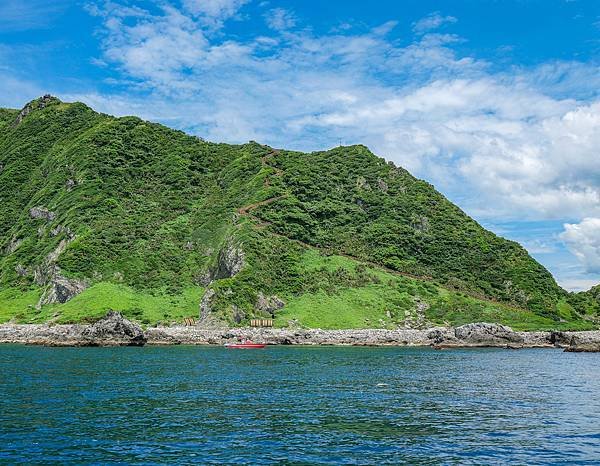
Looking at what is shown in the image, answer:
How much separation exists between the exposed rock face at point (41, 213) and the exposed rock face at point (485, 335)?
141 m

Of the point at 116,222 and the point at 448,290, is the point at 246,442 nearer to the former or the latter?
the point at 448,290

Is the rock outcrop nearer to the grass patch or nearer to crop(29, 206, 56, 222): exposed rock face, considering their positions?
the grass patch

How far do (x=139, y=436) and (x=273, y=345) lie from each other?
78.7 meters

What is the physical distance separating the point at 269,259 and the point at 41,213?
94.4 metres

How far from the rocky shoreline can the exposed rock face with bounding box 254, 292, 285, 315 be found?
498 inches

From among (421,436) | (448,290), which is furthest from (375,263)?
(421,436)

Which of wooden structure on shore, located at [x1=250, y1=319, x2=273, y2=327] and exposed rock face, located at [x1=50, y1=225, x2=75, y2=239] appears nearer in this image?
wooden structure on shore, located at [x1=250, y1=319, x2=273, y2=327]

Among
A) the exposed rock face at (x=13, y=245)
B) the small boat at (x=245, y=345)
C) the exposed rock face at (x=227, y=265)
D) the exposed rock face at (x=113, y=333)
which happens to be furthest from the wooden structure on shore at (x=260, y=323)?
the exposed rock face at (x=13, y=245)

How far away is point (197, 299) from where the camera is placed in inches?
5566

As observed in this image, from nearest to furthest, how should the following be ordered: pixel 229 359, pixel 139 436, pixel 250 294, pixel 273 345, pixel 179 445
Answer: pixel 179 445 → pixel 139 436 → pixel 229 359 → pixel 273 345 → pixel 250 294

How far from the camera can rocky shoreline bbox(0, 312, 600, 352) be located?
349 ft

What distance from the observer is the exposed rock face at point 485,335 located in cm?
11612

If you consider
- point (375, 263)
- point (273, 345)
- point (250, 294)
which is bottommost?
point (273, 345)

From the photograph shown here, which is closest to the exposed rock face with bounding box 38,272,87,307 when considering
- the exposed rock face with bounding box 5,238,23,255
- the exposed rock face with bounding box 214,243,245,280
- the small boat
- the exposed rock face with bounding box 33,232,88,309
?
the exposed rock face with bounding box 33,232,88,309
